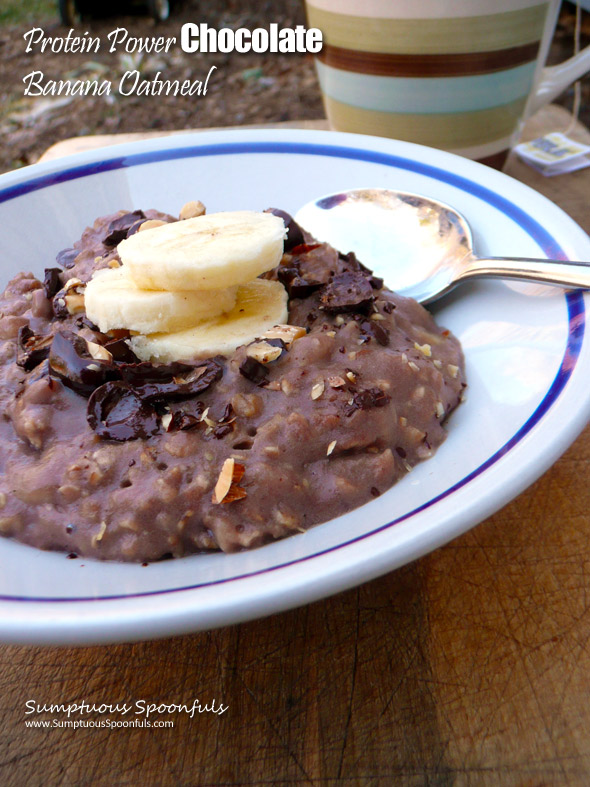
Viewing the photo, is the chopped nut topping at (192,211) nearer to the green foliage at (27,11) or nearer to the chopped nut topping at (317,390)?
the chopped nut topping at (317,390)

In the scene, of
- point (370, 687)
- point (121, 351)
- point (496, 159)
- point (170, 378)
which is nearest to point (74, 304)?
point (121, 351)

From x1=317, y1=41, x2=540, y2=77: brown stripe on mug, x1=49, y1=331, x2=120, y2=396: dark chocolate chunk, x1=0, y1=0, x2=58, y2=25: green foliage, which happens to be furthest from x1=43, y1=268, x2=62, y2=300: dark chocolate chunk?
x1=0, y1=0, x2=58, y2=25: green foliage

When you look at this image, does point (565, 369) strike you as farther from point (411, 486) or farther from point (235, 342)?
point (235, 342)

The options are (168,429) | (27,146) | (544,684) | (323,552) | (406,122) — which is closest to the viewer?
(323,552)

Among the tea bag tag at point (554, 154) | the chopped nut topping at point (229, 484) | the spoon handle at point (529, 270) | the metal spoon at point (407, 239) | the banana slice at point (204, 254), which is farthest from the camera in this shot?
the tea bag tag at point (554, 154)

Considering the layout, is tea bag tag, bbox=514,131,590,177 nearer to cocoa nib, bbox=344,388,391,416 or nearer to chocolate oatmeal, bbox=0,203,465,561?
chocolate oatmeal, bbox=0,203,465,561

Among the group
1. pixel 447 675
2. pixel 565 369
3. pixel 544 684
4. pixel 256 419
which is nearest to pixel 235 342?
pixel 256 419

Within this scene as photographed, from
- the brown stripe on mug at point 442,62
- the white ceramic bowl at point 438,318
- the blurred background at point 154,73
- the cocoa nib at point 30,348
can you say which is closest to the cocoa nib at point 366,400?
the white ceramic bowl at point 438,318
